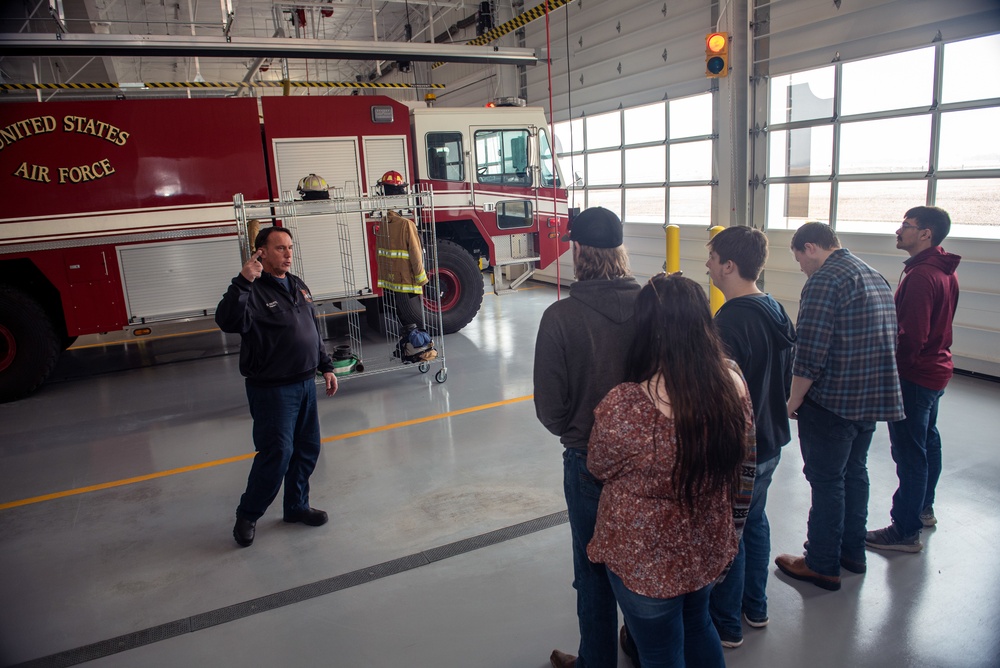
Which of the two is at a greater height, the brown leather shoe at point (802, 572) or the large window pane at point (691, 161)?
the large window pane at point (691, 161)

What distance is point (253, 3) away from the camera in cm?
1495

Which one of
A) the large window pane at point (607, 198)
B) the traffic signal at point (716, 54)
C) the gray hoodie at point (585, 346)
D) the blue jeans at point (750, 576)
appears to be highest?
the traffic signal at point (716, 54)

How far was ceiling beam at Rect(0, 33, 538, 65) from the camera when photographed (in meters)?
7.08

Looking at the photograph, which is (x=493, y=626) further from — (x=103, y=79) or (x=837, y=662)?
(x=103, y=79)

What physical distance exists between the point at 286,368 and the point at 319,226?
5.07 metres

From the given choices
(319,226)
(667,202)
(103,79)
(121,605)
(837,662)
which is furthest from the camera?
(103,79)

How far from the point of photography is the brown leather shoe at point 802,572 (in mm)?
3285

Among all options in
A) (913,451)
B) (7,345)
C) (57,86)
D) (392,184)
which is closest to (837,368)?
(913,451)

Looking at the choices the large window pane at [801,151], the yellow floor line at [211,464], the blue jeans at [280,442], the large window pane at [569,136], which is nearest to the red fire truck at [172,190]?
the yellow floor line at [211,464]

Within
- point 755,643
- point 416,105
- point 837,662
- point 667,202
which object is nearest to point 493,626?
point 755,643

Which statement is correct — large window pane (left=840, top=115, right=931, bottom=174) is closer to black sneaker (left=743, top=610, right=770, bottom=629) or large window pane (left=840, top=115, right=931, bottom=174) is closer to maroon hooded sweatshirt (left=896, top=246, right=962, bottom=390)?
maroon hooded sweatshirt (left=896, top=246, right=962, bottom=390)

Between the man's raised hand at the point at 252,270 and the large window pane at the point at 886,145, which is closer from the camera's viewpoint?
the man's raised hand at the point at 252,270

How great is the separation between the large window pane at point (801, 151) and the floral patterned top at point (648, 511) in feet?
23.6

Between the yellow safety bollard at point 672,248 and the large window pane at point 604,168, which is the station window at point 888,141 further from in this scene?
the large window pane at point 604,168
